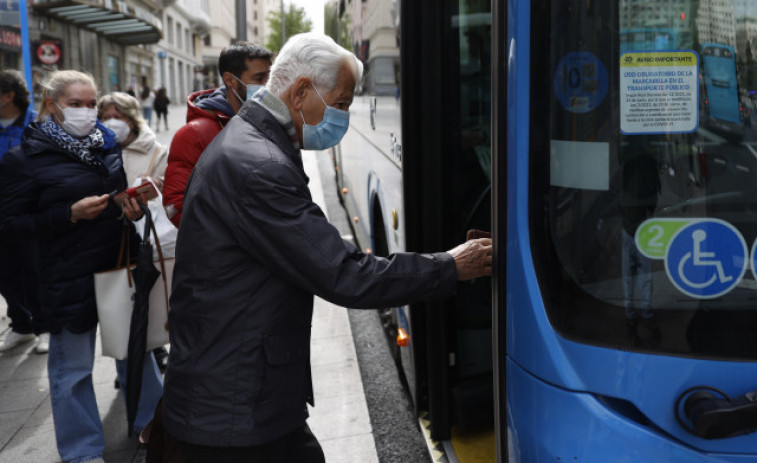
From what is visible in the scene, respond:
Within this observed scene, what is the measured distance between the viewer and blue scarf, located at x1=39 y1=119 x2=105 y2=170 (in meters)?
3.14

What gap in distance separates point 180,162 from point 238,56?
56 centimetres

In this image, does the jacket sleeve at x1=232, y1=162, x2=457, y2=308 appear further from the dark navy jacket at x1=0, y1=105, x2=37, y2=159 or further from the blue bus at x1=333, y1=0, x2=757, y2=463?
the dark navy jacket at x1=0, y1=105, x2=37, y2=159

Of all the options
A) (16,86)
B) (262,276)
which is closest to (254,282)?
(262,276)

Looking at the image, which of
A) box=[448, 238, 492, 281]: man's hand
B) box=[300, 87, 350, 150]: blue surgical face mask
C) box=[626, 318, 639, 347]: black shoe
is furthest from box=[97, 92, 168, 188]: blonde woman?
box=[626, 318, 639, 347]: black shoe

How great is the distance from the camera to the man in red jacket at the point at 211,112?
130 inches

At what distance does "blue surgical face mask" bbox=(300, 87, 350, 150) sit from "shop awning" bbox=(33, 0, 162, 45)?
21.4 m

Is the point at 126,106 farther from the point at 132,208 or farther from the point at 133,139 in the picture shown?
the point at 132,208

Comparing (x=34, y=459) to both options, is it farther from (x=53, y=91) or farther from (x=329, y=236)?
(x=329, y=236)

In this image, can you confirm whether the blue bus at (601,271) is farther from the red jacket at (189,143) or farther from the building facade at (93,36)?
the building facade at (93,36)

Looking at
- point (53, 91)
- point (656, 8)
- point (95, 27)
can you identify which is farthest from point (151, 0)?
point (656, 8)

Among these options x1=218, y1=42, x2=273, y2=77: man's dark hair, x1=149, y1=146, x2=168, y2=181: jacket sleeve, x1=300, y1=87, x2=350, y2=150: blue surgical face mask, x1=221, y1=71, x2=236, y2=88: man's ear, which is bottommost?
x1=149, y1=146, x2=168, y2=181: jacket sleeve

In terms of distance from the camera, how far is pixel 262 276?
5.99ft

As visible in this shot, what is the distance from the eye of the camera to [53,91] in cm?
321

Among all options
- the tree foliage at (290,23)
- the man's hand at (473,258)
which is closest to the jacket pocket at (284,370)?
the man's hand at (473,258)
